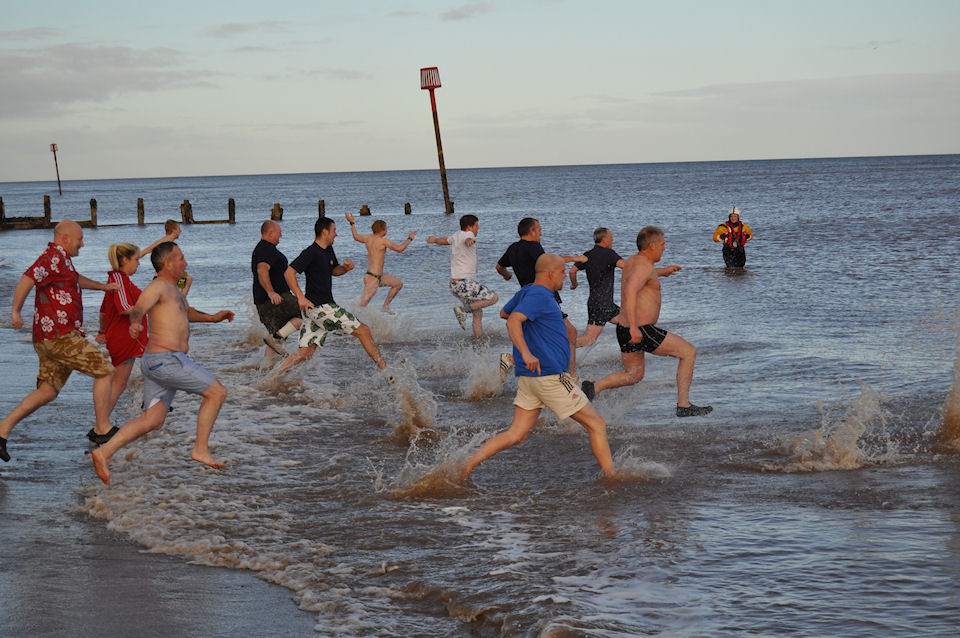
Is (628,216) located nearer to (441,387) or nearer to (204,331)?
(204,331)

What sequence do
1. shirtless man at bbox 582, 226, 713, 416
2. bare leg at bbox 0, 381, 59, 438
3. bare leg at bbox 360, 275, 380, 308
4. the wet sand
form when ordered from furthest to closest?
bare leg at bbox 360, 275, 380, 308 → shirtless man at bbox 582, 226, 713, 416 → bare leg at bbox 0, 381, 59, 438 → the wet sand

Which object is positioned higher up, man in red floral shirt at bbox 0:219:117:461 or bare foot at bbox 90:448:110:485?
man in red floral shirt at bbox 0:219:117:461

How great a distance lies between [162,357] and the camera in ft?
21.2

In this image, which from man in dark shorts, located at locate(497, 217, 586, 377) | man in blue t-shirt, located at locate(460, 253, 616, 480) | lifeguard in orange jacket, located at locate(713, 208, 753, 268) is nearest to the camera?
man in blue t-shirt, located at locate(460, 253, 616, 480)

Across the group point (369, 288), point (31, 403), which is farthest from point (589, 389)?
point (369, 288)

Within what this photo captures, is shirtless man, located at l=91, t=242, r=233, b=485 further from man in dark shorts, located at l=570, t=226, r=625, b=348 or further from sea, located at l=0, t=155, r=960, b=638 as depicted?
man in dark shorts, located at l=570, t=226, r=625, b=348

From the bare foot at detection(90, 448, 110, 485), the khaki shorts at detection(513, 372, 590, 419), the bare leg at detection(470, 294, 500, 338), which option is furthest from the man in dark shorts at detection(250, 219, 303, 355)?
the khaki shorts at detection(513, 372, 590, 419)

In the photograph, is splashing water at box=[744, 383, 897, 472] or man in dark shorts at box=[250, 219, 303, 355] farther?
man in dark shorts at box=[250, 219, 303, 355]

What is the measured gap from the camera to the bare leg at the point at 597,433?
6.40m

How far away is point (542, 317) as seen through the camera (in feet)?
20.7

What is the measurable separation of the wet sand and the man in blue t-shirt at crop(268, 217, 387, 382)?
343 centimetres

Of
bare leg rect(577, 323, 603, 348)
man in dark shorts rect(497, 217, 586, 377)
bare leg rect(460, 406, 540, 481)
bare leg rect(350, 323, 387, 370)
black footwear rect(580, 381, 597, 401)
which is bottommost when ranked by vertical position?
black footwear rect(580, 381, 597, 401)

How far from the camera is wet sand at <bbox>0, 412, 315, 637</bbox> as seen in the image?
4453mm

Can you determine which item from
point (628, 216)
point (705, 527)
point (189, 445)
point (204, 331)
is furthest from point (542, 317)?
point (628, 216)
